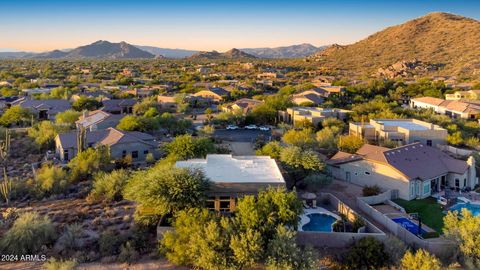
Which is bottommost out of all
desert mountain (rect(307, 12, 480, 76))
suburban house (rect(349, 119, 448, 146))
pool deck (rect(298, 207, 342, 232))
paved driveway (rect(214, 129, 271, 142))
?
pool deck (rect(298, 207, 342, 232))

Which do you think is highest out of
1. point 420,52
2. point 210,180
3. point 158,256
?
point 420,52

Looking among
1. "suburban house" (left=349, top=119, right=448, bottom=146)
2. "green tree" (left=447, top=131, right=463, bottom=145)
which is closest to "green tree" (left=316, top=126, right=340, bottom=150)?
"suburban house" (left=349, top=119, right=448, bottom=146)

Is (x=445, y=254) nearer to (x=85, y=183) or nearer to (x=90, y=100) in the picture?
(x=85, y=183)

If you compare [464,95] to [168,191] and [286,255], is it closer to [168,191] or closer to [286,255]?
[168,191]

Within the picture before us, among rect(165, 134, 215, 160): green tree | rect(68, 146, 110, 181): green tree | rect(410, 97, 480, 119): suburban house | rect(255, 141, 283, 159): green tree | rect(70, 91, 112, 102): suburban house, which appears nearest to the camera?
rect(68, 146, 110, 181): green tree

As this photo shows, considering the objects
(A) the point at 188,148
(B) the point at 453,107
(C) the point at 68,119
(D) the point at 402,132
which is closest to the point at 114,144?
(A) the point at 188,148

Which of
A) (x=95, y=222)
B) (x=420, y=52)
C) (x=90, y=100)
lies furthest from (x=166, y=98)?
(x=420, y=52)

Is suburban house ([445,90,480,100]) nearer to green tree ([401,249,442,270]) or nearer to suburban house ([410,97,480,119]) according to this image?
suburban house ([410,97,480,119])

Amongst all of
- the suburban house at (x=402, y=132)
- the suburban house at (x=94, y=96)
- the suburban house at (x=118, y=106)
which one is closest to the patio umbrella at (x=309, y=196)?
the suburban house at (x=402, y=132)
